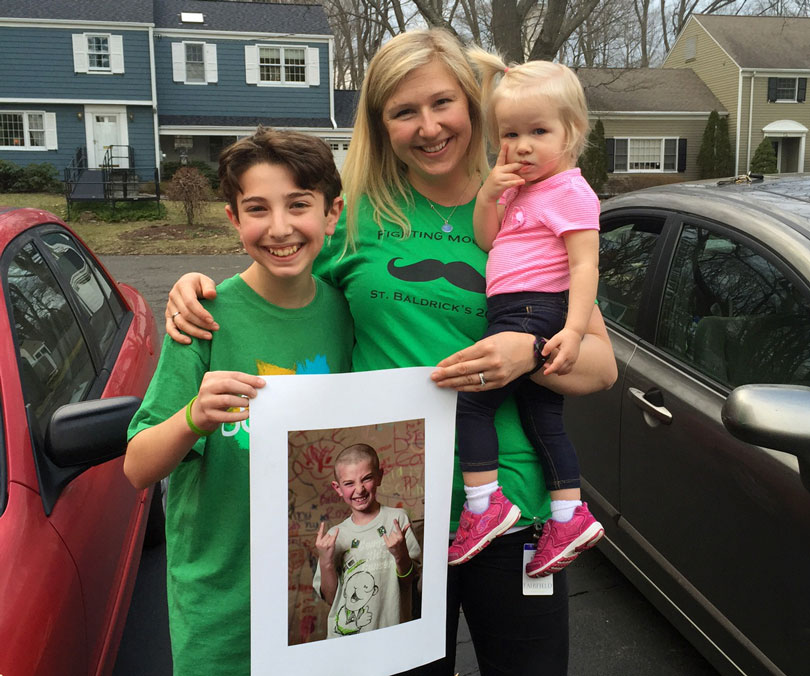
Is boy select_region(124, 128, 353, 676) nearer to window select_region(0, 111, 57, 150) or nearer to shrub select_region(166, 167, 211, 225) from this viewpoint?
shrub select_region(166, 167, 211, 225)

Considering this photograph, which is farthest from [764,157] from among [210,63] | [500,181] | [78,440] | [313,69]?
[78,440]

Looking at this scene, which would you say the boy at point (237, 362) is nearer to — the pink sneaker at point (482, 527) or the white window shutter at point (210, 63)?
the pink sneaker at point (482, 527)

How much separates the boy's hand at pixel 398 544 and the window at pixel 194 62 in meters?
27.2

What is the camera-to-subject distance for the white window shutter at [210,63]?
1022 inches

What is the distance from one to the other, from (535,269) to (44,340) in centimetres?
168

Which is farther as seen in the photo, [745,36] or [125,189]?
[745,36]

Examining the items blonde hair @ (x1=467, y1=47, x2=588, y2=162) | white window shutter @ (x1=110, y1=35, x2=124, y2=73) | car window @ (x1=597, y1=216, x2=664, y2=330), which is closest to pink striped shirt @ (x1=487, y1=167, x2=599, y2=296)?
blonde hair @ (x1=467, y1=47, x2=588, y2=162)

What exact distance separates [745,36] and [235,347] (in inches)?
1468

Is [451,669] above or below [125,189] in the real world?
below

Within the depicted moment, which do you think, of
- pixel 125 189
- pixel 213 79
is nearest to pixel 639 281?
pixel 125 189

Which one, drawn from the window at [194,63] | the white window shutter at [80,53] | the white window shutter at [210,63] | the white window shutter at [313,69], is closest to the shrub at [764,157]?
the white window shutter at [313,69]

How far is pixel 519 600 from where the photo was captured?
5.89ft

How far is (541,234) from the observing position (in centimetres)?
182

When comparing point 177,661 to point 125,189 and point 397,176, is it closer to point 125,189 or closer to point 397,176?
point 397,176
